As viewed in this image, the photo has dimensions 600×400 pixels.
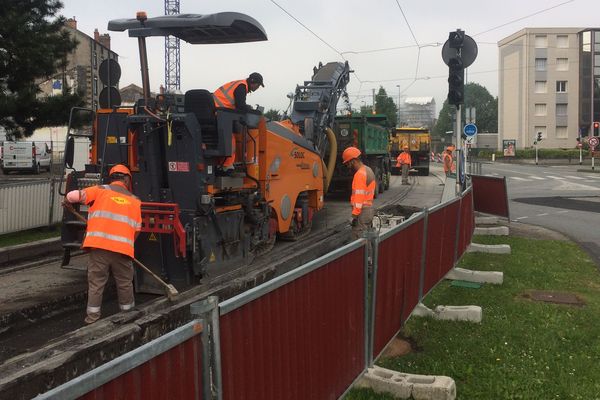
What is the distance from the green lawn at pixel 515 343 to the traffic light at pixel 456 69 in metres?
3.81

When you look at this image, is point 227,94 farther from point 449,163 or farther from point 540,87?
point 540,87

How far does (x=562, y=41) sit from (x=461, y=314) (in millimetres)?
69538

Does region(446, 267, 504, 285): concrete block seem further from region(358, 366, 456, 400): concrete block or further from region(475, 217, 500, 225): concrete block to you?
region(475, 217, 500, 225): concrete block

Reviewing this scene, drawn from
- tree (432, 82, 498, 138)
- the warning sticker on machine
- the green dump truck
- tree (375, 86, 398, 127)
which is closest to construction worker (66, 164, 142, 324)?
the warning sticker on machine

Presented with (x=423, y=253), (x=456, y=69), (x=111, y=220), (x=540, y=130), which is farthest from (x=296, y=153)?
(x=540, y=130)

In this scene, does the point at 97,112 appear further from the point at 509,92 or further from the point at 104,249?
the point at 509,92

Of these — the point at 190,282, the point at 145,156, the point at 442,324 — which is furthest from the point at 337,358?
the point at 145,156

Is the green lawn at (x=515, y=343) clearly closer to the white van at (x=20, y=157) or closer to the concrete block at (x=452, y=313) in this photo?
the concrete block at (x=452, y=313)

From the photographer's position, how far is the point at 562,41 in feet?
216

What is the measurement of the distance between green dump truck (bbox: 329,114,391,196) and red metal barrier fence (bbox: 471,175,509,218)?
444 centimetres

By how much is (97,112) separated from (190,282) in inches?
103

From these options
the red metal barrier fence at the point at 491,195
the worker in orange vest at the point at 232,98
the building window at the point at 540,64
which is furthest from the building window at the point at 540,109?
the worker in orange vest at the point at 232,98

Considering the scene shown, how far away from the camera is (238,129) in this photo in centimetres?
771

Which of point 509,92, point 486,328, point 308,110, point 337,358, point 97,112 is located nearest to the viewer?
point 337,358
